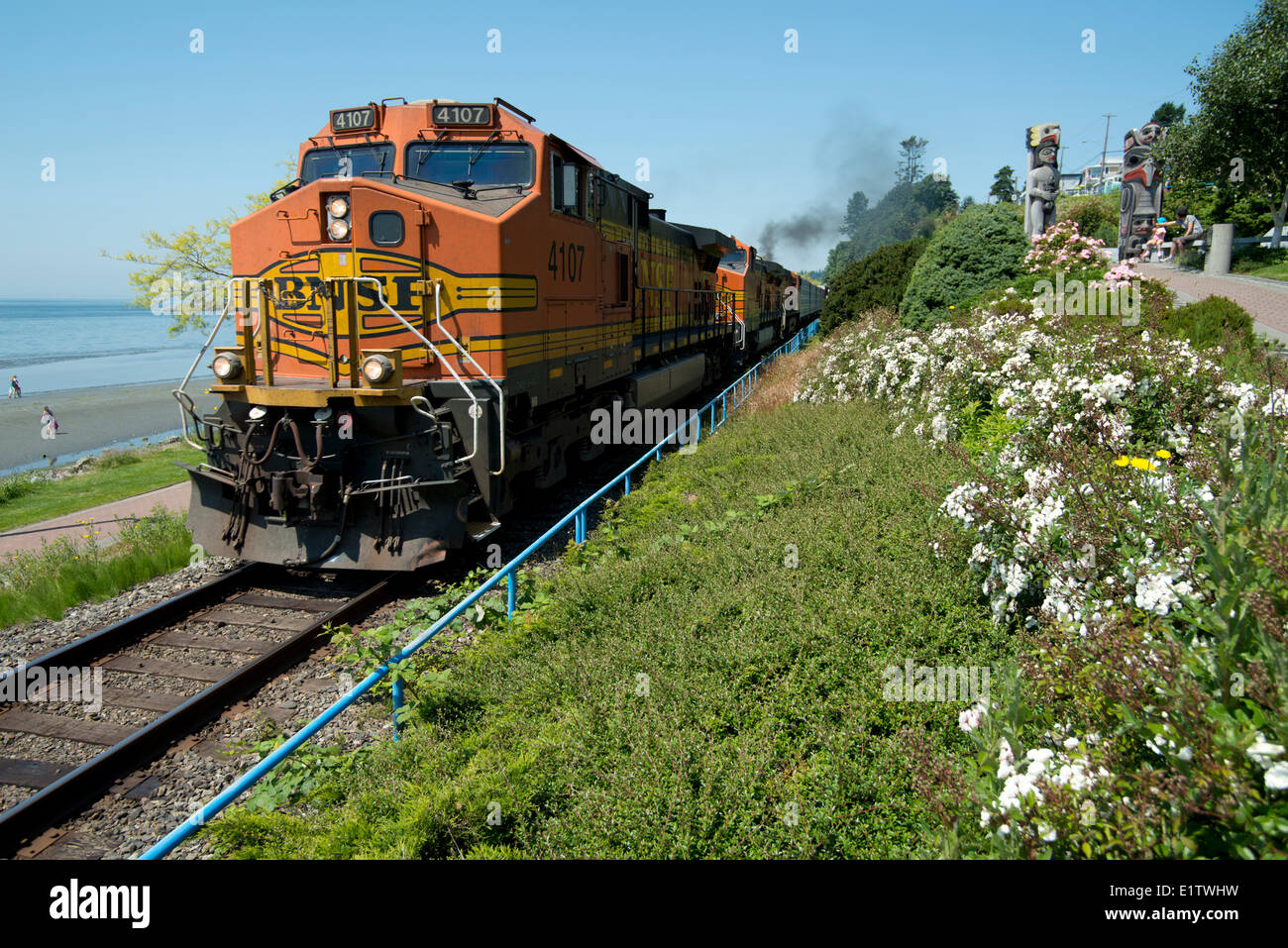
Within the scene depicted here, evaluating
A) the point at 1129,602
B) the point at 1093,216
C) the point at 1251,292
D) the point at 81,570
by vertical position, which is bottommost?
the point at 81,570

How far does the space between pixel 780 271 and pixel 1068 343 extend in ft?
81.5

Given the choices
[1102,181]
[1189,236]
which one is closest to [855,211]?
[1102,181]

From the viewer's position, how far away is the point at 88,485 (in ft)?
56.2

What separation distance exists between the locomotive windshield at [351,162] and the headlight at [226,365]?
102 inches

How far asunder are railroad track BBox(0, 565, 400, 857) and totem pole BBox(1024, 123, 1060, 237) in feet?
52.3

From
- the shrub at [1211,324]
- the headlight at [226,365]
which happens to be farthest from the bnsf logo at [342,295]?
the shrub at [1211,324]

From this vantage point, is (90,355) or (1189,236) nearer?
(1189,236)

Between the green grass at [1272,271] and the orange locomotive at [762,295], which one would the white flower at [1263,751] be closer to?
the orange locomotive at [762,295]

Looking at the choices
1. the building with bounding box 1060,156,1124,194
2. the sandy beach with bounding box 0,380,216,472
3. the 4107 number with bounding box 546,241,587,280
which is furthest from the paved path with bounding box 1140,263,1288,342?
the building with bounding box 1060,156,1124,194

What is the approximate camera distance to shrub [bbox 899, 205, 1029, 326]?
1432cm

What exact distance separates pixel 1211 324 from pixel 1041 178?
33.0ft

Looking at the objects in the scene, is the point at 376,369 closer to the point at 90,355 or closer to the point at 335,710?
the point at 335,710
